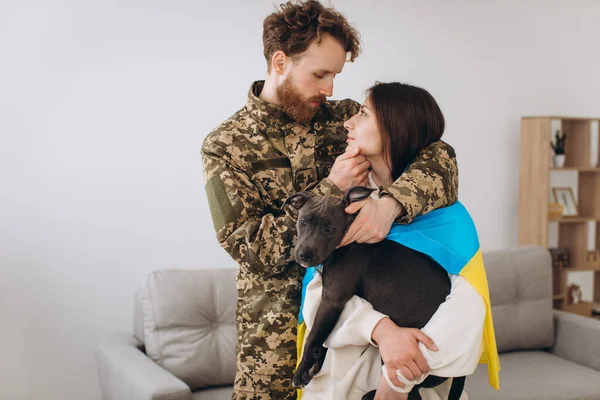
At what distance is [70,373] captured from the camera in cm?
354

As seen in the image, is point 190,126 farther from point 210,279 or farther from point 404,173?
point 404,173

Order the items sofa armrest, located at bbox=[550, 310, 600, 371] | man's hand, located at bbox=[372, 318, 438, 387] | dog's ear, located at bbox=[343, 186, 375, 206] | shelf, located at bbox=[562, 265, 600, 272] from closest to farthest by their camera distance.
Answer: man's hand, located at bbox=[372, 318, 438, 387] → dog's ear, located at bbox=[343, 186, 375, 206] → sofa armrest, located at bbox=[550, 310, 600, 371] → shelf, located at bbox=[562, 265, 600, 272]

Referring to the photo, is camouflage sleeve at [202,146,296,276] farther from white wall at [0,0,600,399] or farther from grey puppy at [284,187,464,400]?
white wall at [0,0,600,399]

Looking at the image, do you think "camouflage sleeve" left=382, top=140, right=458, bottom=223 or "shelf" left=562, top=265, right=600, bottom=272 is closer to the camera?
"camouflage sleeve" left=382, top=140, right=458, bottom=223

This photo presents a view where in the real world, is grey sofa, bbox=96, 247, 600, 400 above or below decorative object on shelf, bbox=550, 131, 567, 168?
below

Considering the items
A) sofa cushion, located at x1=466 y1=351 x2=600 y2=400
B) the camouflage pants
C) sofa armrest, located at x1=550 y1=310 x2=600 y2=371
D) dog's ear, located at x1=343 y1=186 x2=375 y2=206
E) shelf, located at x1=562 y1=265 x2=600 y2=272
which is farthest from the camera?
shelf, located at x1=562 y1=265 x2=600 y2=272

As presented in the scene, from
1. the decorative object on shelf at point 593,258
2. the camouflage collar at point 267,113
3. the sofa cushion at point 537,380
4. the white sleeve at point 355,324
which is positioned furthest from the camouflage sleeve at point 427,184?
the decorative object on shelf at point 593,258

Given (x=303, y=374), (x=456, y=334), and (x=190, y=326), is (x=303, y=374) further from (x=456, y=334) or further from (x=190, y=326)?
(x=190, y=326)

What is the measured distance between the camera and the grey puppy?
4.74 ft

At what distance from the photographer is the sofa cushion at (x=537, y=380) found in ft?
10.4

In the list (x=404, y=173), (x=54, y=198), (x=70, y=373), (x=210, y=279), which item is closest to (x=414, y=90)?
(x=404, y=173)

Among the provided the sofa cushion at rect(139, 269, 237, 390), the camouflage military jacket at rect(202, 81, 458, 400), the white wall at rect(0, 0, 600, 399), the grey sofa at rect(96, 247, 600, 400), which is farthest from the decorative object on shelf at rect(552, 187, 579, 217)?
the camouflage military jacket at rect(202, 81, 458, 400)

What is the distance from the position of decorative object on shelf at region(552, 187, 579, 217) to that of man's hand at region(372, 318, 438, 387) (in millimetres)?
3937

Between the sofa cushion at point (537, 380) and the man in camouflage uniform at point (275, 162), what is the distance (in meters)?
1.64
